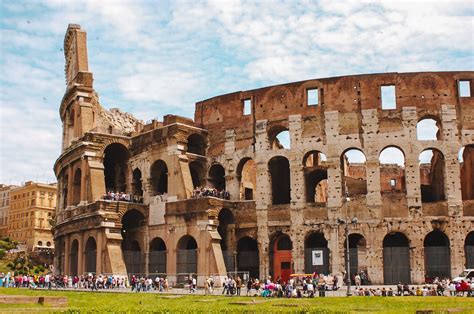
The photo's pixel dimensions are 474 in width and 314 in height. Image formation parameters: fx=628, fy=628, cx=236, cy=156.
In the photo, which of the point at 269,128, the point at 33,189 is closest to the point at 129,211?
the point at 269,128

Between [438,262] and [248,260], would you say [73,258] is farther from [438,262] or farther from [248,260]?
[438,262]

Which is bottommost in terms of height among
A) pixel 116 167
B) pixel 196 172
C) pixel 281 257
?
pixel 281 257

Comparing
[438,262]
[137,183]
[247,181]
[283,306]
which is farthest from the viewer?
[137,183]

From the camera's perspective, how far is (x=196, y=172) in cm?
4266

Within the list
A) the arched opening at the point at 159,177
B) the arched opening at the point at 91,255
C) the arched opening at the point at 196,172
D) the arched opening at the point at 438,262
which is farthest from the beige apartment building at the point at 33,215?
the arched opening at the point at 438,262

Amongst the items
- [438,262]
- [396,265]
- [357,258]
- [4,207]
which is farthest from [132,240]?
[4,207]

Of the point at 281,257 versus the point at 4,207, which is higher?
the point at 4,207

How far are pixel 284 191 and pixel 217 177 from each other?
464 cm

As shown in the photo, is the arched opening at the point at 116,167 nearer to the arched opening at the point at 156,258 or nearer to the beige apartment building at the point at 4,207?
the arched opening at the point at 156,258

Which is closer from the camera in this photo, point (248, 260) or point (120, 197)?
point (248, 260)

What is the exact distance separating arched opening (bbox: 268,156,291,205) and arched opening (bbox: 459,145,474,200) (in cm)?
1118

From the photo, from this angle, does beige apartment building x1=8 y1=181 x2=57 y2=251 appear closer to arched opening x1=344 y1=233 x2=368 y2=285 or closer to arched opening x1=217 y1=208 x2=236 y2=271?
arched opening x1=217 y1=208 x2=236 y2=271

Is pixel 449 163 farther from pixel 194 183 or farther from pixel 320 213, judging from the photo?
pixel 194 183

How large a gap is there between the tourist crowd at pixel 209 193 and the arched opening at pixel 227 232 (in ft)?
3.13
